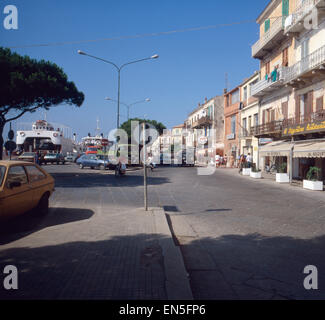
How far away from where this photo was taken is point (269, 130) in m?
25.0

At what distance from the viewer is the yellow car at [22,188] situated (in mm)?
6027

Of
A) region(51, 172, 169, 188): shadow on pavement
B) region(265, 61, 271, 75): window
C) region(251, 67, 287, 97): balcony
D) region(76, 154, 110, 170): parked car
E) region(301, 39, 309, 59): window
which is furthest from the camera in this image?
region(76, 154, 110, 170): parked car

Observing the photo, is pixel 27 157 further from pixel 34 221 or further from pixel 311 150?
pixel 311 150

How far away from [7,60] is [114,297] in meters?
18.0

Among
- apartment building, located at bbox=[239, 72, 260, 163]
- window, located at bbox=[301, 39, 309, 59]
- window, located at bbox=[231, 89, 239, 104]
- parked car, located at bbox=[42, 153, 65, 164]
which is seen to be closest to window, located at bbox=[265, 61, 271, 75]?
apartment building, located at bbox=[239, 72, 260, 163]

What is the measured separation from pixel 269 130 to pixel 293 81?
4.74 metres

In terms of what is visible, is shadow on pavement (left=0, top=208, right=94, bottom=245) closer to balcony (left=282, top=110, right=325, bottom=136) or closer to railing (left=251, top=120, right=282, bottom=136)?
balcony (left=282, top=110, right=325, bottom=136)

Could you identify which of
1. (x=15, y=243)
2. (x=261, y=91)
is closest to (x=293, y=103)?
(x=261, y=91)

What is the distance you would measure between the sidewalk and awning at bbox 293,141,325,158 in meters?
11.4

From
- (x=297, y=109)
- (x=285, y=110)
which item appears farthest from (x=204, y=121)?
(x=297, y=109)

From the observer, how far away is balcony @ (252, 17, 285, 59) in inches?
929

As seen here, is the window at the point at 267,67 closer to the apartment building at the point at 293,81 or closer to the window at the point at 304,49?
the apartment building at the point at 293,81

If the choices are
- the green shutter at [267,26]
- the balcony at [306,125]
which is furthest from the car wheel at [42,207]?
the green shutter at [267,26]

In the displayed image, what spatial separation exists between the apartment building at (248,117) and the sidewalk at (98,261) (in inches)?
987
